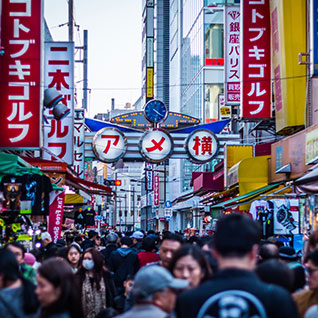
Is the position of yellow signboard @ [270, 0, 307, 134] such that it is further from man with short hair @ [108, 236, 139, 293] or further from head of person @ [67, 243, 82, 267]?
head of person @ [67, 243, 82, 267]

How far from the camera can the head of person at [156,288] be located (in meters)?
4.67

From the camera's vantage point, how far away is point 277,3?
2178cm

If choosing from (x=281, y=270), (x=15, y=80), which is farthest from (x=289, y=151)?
(x=281, y=270)

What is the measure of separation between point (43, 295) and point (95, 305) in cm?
387

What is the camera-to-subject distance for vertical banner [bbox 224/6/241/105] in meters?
29.4

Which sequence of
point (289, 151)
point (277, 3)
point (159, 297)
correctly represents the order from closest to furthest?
1. point (159, 297)
2. point (289, 151)
3. point (277, 3)

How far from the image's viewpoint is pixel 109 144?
Answer: 2959cm

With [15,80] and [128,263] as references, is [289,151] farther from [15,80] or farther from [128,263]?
[128,263]

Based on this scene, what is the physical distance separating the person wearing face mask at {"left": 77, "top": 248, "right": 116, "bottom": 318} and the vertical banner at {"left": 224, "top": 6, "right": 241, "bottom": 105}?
21.4 metres

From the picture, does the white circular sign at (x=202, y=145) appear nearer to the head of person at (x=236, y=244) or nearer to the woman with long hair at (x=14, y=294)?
the woman with long hair at (x=14, y=294)

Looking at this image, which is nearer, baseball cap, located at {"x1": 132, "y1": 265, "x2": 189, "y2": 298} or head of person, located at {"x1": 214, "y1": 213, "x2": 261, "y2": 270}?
head of person, located at {"x1": 214, "y1": 213, "x2": 261, "y2": 270}

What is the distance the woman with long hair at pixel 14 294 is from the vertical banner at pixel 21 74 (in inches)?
417

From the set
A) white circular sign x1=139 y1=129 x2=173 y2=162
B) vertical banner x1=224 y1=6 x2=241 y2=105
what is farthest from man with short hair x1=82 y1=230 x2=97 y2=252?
vertical banner x1=224 y1=6 x2=241 y2=105

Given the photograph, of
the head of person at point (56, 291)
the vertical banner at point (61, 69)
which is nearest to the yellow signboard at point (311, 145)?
the vertical banner at point (61, 69)
